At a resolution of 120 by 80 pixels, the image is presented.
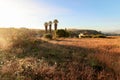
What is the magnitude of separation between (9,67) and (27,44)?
726 cm

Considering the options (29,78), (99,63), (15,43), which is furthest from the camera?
(15,43)

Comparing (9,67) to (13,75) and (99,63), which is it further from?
(99,63)

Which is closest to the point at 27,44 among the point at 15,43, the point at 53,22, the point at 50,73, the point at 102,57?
the point at 15,43

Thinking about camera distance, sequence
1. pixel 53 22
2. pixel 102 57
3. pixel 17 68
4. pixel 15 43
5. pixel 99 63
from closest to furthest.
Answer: pixel 17 68 → pixel 99 63 → pixel 102 57 → pixel 15 43 → pixel 53 22

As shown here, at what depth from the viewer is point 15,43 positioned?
13.4 m

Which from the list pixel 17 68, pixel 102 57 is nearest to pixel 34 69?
pixel 17 68

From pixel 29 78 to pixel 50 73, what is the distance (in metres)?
0.82

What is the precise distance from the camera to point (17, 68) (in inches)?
278

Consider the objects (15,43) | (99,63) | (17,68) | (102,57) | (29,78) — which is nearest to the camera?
(29,78)

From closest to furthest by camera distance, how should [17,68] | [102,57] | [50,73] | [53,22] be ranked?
[50,73] < [17,68] < [102,57] < [53,22]

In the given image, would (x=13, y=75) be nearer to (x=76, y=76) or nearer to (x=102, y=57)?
(x=76, y=76)

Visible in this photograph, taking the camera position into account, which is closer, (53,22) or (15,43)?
(15,43)

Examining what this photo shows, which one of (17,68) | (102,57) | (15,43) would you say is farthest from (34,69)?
(15,43)

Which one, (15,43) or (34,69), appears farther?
(15,43)
